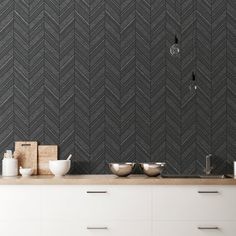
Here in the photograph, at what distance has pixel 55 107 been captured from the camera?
4250 mm

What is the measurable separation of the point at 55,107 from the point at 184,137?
3.70 ft

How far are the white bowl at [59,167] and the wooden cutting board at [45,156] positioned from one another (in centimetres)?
21

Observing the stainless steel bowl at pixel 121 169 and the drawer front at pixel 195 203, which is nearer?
the drawer front at pixel 195 203

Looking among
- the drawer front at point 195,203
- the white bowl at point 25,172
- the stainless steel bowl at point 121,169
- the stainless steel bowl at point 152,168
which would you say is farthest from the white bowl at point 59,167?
→ the drawer front at point 195,203

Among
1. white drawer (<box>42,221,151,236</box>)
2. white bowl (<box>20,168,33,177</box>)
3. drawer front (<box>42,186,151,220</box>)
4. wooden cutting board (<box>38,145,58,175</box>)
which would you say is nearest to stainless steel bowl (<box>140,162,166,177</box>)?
drawer front (<box>42,186,151,220</box>)

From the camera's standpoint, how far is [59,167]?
3.95 m

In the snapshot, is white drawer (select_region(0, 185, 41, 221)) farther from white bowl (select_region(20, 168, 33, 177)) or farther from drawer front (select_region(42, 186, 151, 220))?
white bowl (select_region(20, 168, 33, 177))

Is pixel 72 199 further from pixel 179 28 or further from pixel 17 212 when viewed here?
pixel 179 28

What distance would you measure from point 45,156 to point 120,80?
35.7 inches

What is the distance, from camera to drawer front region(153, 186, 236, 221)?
12.1 ft

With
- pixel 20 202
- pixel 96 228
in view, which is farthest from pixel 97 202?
pixel 20 202

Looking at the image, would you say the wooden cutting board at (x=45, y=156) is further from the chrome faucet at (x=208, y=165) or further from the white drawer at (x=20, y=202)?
the chrome faucet at (x=208, y=165)

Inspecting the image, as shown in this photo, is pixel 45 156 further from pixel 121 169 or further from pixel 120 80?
pixel 120 80

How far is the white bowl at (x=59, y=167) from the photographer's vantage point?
395 centimetres
